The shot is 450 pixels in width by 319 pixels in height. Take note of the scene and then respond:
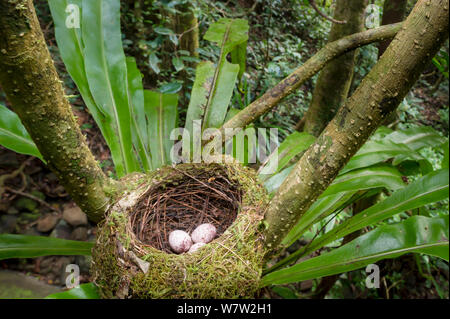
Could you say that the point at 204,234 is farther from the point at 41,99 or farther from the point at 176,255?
the point at 41,99

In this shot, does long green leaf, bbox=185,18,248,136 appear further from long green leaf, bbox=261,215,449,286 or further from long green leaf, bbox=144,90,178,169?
long green leaf, bbox=261,215,449,286

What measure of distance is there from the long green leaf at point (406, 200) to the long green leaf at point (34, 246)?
716mm

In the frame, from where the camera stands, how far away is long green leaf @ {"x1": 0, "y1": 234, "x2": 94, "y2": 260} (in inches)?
30.2

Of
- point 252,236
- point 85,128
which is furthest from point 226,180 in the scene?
point 85,128

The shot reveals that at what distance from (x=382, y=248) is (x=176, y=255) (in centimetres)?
48

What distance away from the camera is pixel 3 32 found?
1.43ft

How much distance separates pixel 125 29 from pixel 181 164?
1389 mm

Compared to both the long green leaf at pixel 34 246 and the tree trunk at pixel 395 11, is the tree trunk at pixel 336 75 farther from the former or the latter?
the long green leaf at pixel 34 246

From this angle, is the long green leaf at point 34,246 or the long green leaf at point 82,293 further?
the long green leaf at point 34,246

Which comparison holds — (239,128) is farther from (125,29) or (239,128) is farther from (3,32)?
(125,29)

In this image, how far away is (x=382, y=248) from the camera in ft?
2.10

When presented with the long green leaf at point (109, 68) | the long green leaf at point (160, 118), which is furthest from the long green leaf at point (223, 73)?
the long green leaf at point (109, 68)

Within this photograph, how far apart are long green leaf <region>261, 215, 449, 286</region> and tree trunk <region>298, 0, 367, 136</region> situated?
85 centimetres

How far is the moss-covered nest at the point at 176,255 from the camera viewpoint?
654 mm
